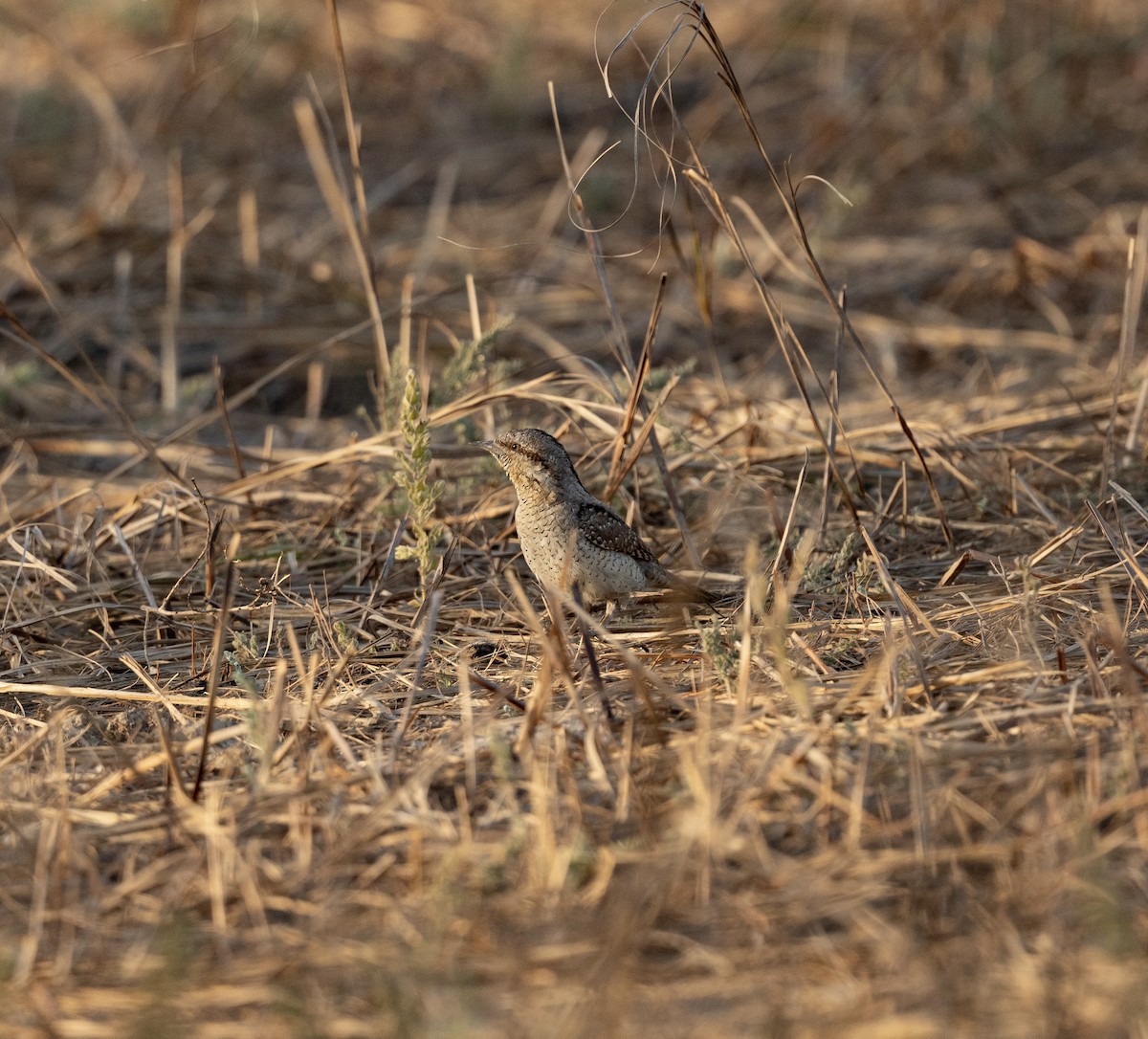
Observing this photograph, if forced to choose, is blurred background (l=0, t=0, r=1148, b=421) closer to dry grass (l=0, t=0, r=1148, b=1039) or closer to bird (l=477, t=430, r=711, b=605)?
dry grass (l=0, t=0, r=1148, b=1039)

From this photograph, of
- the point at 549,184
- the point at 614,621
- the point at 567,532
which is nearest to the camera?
the point at 567,532

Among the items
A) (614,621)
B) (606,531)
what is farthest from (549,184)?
(606,531)

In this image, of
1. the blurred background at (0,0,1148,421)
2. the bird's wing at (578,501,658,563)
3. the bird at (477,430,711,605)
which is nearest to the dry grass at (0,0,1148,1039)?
the blurred background at (0,0,1148,421)

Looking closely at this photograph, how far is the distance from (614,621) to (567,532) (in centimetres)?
55

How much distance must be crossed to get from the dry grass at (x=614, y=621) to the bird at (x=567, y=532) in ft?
0.74

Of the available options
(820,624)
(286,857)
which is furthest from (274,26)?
(286,857)

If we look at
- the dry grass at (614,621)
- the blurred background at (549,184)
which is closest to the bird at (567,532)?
the dry grass at (614,621)

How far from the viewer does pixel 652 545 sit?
5.15 m

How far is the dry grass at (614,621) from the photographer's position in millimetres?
2594

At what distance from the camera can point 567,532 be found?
4375mm

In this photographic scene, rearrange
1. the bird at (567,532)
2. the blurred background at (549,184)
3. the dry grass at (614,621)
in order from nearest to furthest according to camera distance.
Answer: the dry grass at (614,621) → the bird at (567,532) → the blurred background at (549,184)

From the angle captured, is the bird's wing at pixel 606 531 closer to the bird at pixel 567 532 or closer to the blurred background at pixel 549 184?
the bird at pixel 567 532

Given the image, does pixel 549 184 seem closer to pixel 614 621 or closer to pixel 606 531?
pixel 614 621

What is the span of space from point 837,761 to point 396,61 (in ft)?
31.0
